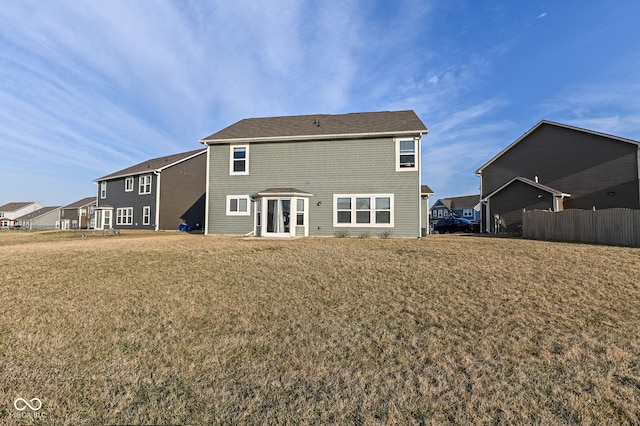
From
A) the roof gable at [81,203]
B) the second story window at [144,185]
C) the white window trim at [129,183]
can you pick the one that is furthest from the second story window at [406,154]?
the roof gable at [81,203]

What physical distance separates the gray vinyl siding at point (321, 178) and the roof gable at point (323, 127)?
0.48m

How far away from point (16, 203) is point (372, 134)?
99923 millimetres

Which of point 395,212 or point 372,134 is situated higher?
point 372,134

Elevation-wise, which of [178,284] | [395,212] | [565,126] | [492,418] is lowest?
[492,418]

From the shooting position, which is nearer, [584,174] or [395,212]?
[395,212]

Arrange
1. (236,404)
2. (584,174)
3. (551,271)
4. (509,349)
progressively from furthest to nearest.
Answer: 1. (584,174)
2. (551,271)
3. (509,349)
4. (236,404)

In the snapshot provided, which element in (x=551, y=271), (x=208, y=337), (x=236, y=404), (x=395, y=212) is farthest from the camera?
(x=395, y=212)

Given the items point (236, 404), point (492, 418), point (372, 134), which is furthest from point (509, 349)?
point (372, 134)

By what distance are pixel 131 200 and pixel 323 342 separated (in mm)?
32029

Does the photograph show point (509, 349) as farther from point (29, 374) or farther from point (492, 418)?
point (29, 374)

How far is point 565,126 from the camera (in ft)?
77.6

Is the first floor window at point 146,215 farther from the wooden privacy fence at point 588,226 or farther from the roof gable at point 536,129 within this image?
the roof gable at point 536,129

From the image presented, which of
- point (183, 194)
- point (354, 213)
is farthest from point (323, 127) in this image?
point (183, 194)

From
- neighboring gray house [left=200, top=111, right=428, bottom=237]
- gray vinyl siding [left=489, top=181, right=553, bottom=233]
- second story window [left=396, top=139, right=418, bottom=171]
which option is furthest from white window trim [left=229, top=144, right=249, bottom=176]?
gray vinyl siding [left=489, top=181, right=553, bottom=233]
